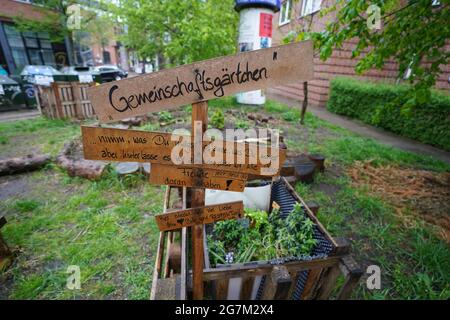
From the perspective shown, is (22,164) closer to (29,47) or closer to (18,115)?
(18,115)

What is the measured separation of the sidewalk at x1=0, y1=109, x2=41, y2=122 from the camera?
7855 millimetres

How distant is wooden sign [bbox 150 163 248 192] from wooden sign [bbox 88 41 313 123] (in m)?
0.32

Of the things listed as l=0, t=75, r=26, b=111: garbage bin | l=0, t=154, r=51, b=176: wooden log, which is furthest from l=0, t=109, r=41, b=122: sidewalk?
l=0, t=154, r=51, b=176: wooden log

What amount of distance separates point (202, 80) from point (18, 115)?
33.8 feet

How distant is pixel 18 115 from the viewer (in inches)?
326

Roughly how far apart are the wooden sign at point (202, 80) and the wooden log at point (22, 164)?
4.27m

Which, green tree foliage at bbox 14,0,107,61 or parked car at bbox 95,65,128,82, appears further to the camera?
parked car at bbox 95,65,128,82

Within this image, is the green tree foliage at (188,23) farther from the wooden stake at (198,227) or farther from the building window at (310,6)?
the wooden stake at (198,227)

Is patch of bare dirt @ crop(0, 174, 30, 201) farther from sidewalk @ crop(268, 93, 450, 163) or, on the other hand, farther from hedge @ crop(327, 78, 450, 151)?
sidewalk @ crop(268, 93, 450, 163)

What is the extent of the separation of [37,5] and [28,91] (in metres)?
12.0

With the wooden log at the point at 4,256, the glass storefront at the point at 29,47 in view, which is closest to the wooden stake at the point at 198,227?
the wooden log at the point at 4,256

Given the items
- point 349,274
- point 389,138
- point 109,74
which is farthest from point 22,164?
point 109,74

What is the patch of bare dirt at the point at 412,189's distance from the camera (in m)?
3.16
